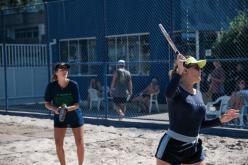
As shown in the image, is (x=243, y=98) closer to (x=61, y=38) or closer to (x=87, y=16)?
(x=87, y=16)

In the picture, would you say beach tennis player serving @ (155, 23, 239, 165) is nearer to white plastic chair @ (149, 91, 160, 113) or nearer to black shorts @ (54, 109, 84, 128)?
black shorts @ (54, 109, 84, 128)

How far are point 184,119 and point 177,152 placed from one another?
34 cm

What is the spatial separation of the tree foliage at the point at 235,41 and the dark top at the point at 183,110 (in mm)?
9036

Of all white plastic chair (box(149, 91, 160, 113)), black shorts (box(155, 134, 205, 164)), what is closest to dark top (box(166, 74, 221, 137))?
black shorts (box(155, 134, 205, 164))

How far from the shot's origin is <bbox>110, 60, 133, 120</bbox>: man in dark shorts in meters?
13.5

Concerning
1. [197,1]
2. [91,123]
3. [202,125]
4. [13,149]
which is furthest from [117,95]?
[202,125]

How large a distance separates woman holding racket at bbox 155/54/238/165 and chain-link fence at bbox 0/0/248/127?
666 cm

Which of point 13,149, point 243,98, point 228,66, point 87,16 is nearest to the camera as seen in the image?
point 13,149

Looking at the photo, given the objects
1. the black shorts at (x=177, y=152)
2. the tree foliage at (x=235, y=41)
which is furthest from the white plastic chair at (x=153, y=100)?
the black shorts at (x=177, y=152)

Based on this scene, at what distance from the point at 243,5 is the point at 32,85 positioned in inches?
407

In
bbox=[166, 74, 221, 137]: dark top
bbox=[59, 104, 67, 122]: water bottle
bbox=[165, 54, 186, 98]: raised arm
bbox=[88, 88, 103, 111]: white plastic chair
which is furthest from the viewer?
bbox=[88, 88, 103, 111]: white plastic chair

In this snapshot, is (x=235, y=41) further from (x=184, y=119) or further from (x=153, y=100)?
(x=184, y=119)

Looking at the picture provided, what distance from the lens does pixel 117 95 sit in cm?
1358

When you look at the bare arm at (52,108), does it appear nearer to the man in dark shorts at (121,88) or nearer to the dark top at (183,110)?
the dark top at (183,110)
